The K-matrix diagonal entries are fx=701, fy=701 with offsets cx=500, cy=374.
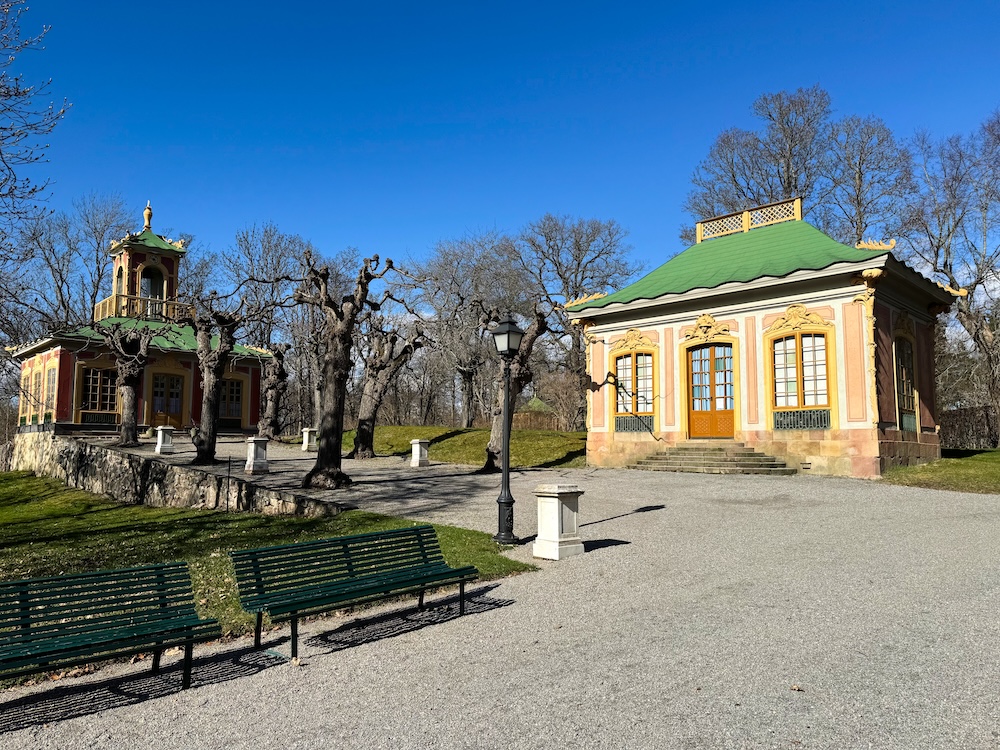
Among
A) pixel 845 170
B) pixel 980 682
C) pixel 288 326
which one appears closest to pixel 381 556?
pixel 980 682

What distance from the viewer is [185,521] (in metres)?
13.1

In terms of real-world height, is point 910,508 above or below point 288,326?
below

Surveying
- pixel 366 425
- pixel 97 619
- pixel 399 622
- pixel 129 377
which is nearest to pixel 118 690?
pixel 97 619

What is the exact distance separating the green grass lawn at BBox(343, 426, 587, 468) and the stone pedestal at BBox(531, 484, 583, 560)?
40.6ft

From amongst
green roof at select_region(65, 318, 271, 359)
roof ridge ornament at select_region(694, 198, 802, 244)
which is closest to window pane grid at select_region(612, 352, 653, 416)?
roof ridge ornament at select_region(694, 198, 802, 244)

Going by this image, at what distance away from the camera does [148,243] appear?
113 feet

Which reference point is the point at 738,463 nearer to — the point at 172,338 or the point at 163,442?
the point at 163,442

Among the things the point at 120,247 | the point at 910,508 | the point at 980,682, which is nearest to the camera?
the point at 980,682

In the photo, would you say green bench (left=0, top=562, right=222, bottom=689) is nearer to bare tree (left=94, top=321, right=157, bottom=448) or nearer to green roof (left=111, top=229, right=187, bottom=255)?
bare tree (left=94, top=321, right=157, bottom=448)

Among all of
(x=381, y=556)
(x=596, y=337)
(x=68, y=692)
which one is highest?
(x=596, y=337)

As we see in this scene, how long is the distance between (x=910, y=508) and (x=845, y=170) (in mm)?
22122

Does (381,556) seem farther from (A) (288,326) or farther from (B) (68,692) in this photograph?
(A) (288,326)

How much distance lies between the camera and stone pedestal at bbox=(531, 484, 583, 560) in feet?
29.0

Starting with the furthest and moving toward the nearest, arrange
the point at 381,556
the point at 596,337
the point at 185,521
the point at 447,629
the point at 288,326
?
1. the point at 288,326
2. the point at 596,337
3. the point at 185,521
4. the point at 381,556
5. the point at 447,629
